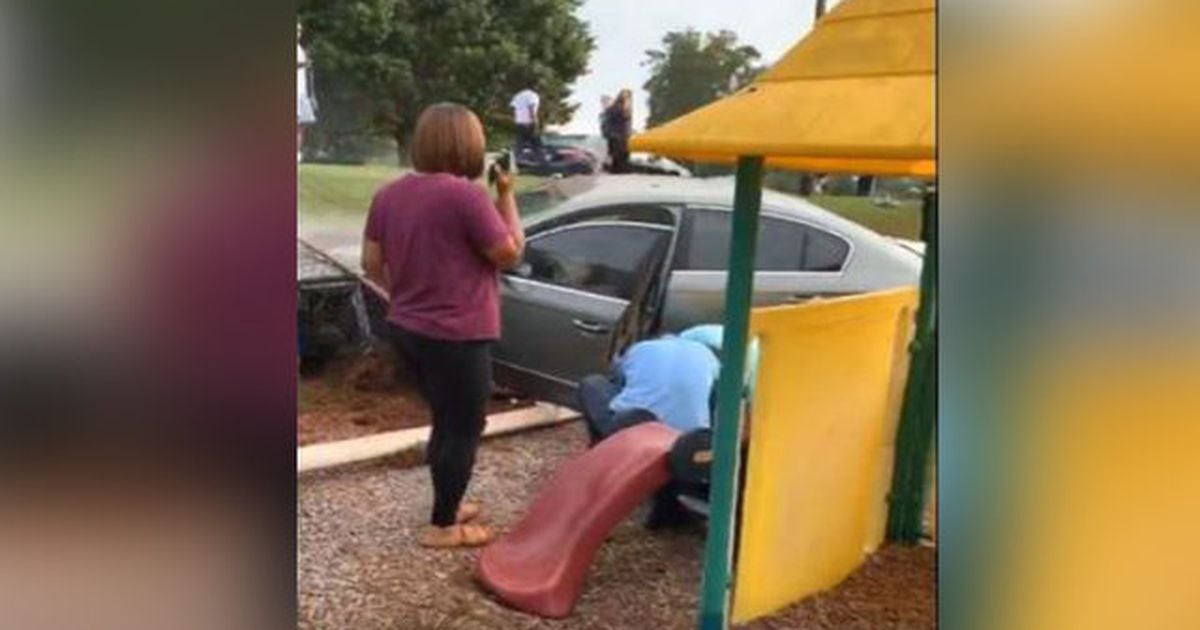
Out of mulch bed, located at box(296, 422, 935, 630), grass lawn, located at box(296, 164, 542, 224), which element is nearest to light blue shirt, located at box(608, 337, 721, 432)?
mulch bed, located at box(296, 422, 935, 630)

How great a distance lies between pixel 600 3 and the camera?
1286 mm

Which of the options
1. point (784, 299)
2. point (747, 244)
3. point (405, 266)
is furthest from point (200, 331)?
point (784, 299)

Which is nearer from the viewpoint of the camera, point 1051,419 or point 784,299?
point 1051,419

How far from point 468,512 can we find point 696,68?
68 cm

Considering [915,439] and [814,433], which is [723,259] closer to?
[814,433]

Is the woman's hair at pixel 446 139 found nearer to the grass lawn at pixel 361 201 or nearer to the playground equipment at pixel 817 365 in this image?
the grass lawn at pixel 361 201

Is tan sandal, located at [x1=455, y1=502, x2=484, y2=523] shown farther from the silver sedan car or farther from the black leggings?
the silver sedan car

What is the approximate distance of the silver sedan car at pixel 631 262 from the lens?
144 cm

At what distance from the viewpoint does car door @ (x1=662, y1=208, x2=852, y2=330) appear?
1493 millimetres

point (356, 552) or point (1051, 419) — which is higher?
point (1051, 419)

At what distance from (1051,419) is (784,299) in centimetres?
66

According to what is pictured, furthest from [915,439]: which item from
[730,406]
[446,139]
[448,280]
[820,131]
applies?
[446,139]

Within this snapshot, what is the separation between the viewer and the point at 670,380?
1.57m

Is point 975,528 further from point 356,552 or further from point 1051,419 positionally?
point 356,552
